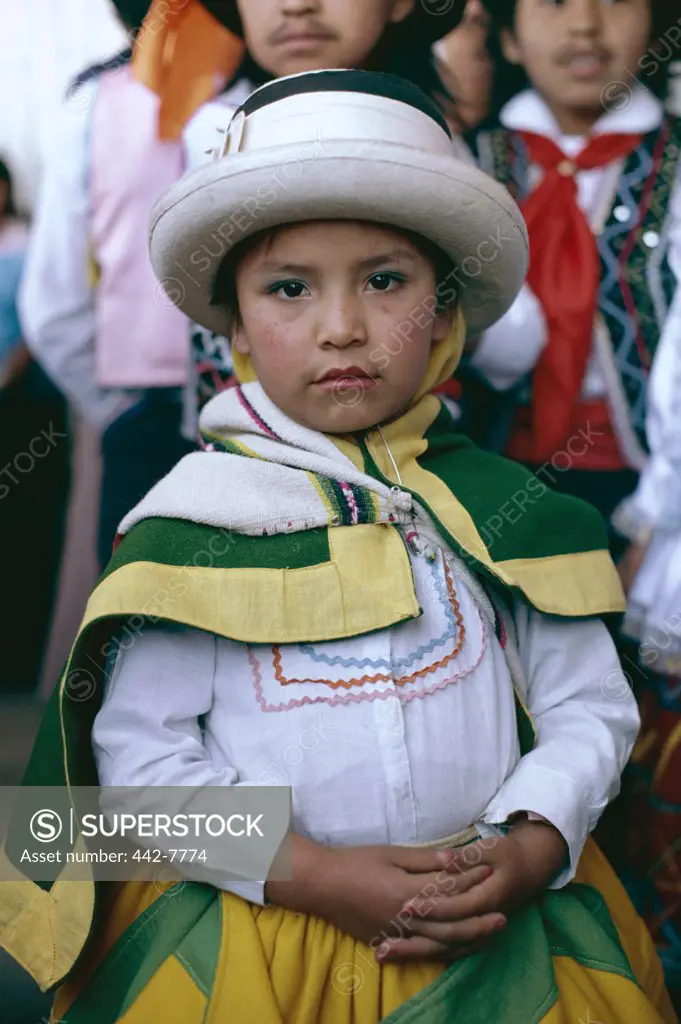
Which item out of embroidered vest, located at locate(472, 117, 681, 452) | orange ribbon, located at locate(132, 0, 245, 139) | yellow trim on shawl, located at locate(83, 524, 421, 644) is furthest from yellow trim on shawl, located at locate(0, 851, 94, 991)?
orange ribbon, located at locate(132, 0, 245, 139)

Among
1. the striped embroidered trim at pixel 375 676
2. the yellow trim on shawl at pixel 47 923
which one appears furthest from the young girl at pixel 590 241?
the yellow trim on shawl at pixel 47 923

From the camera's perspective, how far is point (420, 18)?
2234 millimetres

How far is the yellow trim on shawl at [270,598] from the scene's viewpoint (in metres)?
1.41

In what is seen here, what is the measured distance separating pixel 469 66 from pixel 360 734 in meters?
1.69

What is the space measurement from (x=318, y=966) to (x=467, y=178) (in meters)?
1.08

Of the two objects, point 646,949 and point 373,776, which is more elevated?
point 373,776

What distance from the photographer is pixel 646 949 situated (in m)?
1.59

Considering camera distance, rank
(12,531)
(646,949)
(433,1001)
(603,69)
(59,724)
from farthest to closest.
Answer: (12,531)
(603,69)
(646,949)
(59,724)
(433,1001)

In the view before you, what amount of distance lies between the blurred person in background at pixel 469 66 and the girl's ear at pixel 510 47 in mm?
42

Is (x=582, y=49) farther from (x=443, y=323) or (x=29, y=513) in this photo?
(x=29, y=513)

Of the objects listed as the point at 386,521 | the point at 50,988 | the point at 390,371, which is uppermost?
the point at 390,371

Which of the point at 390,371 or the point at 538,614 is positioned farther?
the point at 538,614

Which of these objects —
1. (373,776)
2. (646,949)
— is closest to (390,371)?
(373,776)

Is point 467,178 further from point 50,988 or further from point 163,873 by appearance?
point 50,988
